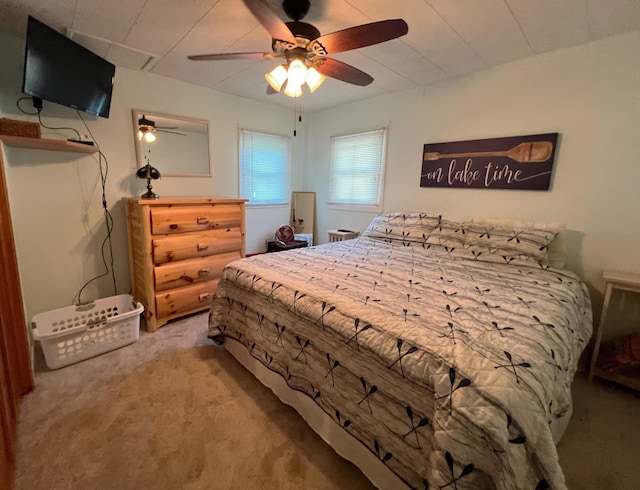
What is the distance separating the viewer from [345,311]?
4.12 ft

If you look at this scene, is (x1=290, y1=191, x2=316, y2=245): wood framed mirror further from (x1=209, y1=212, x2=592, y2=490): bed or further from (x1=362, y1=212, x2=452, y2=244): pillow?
(x1=209, y1=212, x2=592, y2=490): bed

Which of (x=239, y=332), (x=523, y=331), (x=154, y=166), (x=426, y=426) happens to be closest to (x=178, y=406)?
(x=239, y=332)

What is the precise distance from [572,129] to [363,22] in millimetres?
1801

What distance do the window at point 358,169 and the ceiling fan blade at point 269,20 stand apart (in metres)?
2.04

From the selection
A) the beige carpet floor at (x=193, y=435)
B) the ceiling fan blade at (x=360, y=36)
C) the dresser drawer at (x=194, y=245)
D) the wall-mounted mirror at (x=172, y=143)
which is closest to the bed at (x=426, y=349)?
the beige carpet floor at (x=193, y=435)

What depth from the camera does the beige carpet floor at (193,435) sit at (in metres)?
1.23

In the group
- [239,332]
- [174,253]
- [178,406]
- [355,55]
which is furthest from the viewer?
[174,253]

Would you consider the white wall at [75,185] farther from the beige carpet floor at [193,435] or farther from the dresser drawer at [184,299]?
the beige carpet floor at [193,435]

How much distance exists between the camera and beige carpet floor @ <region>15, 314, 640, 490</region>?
1.23 meters

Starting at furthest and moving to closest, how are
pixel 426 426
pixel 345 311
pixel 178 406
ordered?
pixel 178 406 → pixel 345 311 → pixel 426 426

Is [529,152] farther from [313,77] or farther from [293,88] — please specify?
[293,88]

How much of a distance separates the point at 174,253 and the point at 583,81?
3.55 meters

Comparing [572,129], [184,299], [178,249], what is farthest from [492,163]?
[184,299]

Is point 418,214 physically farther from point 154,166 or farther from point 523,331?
point 154,166
